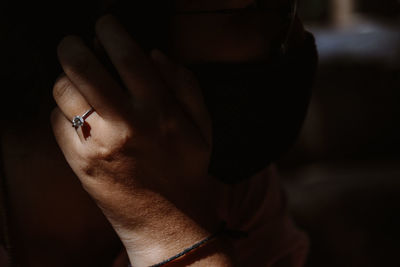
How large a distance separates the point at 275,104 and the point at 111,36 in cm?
37

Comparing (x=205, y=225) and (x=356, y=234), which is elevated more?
(x=205, y=225)

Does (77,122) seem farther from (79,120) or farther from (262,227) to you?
(262,227)

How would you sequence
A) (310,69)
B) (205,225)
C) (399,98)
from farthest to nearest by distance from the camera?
(399,98), (310,69), (205,225)

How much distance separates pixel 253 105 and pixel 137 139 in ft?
0.88

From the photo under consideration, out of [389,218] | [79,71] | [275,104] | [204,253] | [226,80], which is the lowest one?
[389,218]

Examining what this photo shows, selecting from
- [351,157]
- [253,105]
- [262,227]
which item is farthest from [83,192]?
[351,157]

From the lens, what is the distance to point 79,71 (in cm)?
75

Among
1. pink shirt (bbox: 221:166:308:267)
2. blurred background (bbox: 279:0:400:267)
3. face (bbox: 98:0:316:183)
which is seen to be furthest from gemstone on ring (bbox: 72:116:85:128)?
blurred background (bbox: 279:0:400:267)

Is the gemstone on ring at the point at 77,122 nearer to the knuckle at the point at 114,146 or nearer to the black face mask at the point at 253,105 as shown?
the knuckle at the point at 114,146

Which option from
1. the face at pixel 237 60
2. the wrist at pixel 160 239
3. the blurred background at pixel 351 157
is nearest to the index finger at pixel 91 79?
the face at pixel 237 60

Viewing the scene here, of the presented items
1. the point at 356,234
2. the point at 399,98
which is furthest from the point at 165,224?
the point at 399,98

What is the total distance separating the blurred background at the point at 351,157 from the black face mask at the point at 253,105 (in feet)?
3.59

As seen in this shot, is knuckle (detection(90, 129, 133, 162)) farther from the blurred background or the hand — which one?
the blurred background

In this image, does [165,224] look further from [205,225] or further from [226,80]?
[226,80]
